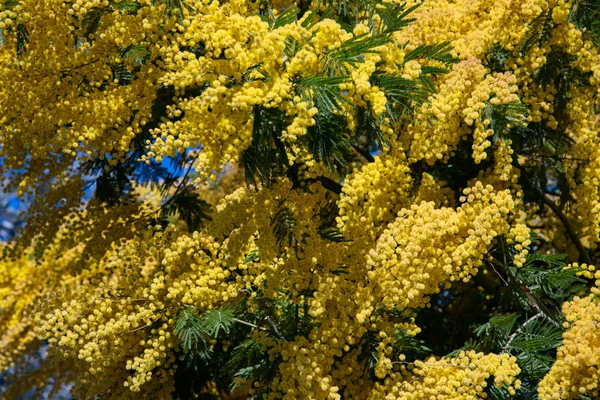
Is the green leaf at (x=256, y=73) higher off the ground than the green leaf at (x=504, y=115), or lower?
higher

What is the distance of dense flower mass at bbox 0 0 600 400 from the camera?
3283 mm

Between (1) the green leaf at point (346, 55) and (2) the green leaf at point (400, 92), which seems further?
(2) the green leaf at point (400, 92)

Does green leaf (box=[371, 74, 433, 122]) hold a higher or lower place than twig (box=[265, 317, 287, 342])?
higher

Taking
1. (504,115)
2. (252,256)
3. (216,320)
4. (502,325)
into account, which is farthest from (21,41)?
(502,325)

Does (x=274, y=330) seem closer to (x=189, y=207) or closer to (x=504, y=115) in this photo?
(x=504, y=115)

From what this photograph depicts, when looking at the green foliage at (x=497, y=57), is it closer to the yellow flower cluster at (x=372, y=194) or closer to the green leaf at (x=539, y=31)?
the green leaf at (x=539, y=31)

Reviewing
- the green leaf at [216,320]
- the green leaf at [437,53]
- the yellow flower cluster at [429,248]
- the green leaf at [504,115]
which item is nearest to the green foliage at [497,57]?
the green leaf at [437,53]

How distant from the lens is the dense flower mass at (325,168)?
3.28 metres

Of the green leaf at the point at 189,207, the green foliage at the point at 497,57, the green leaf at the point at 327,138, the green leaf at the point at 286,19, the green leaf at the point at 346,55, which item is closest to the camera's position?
the green leaf at the point at 346,55

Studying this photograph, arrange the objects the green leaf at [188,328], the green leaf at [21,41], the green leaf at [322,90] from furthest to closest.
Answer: the green leaf at [21,41] → the green leaf at [188,328] → the green leaf at [322,90]

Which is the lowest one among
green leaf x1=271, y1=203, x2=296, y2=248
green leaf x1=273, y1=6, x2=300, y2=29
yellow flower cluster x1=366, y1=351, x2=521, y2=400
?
yellow flower cluster x1=366, y1=351, x2=521, y2=400

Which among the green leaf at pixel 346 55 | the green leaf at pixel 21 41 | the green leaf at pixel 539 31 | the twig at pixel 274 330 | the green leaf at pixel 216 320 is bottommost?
the twig at pixel 274 330

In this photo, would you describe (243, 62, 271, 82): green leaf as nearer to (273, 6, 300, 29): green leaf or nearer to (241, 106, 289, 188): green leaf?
(241, 106, 289, 188): green leaf

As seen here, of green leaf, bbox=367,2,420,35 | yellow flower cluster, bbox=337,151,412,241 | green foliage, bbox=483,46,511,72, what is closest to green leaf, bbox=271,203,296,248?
yellow flower cluster, bbox=337,151,412,241
